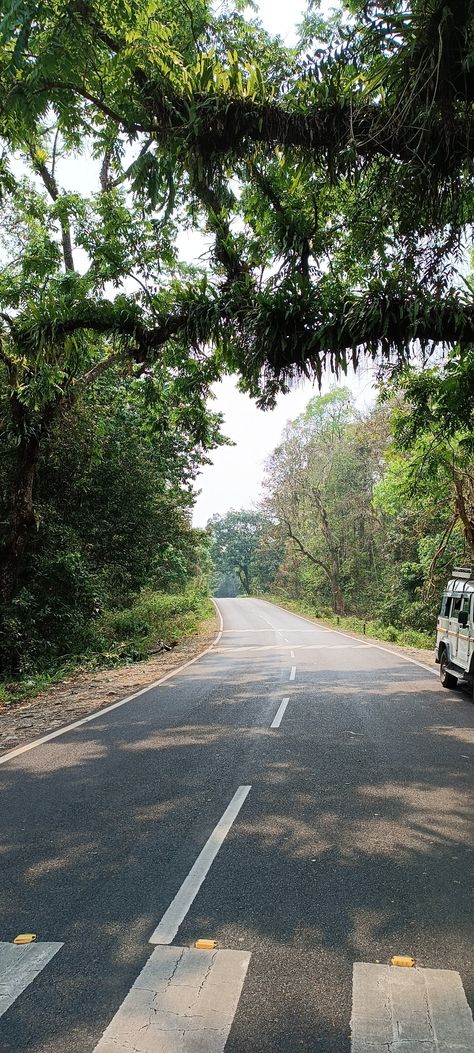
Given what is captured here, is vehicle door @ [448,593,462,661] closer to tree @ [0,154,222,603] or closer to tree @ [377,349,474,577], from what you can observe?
tree @ [377,349,474,577]

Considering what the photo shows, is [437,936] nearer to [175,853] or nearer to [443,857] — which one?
[443,857]

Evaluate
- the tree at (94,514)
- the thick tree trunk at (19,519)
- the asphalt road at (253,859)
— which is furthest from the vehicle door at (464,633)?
the thick tree trunk at (19,519)

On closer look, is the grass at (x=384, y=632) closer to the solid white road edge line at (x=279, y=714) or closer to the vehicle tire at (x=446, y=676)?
the vehicle tire at (x=446, y=676)

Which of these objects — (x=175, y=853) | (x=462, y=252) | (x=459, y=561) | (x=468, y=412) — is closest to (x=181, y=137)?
(x=462, y=252)

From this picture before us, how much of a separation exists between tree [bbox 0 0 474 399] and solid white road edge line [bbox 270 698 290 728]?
4.68 meters

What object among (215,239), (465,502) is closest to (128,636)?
(465,502)

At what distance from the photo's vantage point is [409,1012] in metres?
3.01

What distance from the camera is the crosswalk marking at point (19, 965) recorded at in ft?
10.5

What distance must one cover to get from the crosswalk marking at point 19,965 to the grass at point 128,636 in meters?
9.47

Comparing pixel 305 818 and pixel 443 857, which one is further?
pixel 305 818

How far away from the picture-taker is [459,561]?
1029 inches

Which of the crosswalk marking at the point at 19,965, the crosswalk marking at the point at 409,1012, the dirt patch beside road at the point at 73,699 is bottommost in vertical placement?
the dirt patch beside road at the point at 73,699

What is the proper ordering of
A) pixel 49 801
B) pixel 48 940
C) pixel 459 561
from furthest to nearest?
1. pixel 459 561
2. pixel 49 801
3. pixel 48 940

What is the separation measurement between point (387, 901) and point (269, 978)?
1.13m
